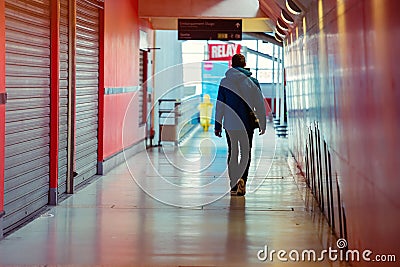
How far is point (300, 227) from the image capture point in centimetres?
760

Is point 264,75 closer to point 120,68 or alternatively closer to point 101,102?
point 120,68

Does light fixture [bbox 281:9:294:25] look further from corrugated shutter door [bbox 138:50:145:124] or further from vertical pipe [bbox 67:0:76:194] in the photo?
corrugated shutter door [bbox 138:50:145:124]

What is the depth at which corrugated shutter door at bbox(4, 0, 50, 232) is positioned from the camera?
7.27 metres

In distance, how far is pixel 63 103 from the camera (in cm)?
949

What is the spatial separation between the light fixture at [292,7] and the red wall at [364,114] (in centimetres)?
303

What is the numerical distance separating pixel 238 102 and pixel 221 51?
19.1m

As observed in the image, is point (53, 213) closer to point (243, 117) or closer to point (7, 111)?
point (7, 111)

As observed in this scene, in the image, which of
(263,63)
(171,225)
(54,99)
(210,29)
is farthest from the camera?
(263,63)

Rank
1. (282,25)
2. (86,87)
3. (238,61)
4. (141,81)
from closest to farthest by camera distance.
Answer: (238,61) → (86,87) → (282,25) → (141,81)

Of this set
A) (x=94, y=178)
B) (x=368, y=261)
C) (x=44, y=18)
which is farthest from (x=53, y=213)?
(x=368, y=261)

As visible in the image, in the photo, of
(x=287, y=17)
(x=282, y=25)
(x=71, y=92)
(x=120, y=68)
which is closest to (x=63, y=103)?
(x=71, y=92)

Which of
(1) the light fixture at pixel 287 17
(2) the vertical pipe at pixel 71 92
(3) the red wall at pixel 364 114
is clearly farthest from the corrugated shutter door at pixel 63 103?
(1) the light fixture at pixel 287 17

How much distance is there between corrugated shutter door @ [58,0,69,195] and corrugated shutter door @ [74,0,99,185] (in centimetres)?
72

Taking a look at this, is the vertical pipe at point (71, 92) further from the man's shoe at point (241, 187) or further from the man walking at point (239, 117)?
the man's shoe at point (241, 187)
